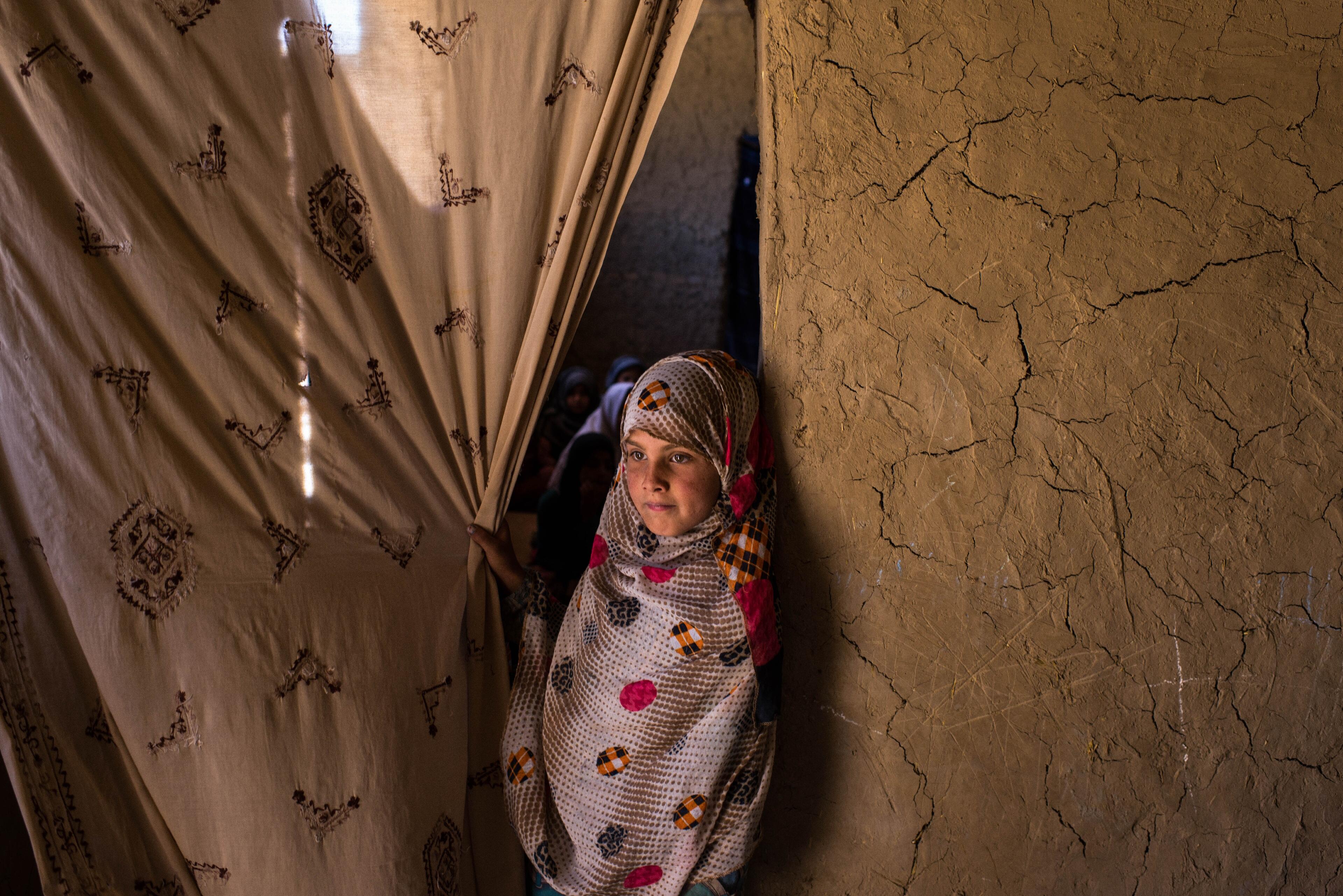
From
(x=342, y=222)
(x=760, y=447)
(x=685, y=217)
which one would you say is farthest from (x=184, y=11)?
(x=685, y=217)

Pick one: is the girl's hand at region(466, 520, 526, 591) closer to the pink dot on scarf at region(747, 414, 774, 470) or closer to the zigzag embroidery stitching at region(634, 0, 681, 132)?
the pink dot on scarf at region(747, 414, 774, 470)

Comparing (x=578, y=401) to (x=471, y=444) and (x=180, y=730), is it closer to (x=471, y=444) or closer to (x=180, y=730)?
(x=471, y=444)

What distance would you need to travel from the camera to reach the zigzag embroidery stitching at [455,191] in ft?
5.56

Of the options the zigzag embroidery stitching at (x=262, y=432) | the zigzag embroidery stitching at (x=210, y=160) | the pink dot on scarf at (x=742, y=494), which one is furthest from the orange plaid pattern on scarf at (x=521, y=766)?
the zigzag embroidery stitching at (x=210, y=160)

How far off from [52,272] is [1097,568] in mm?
2035

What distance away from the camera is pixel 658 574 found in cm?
162

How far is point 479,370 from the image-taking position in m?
1.75

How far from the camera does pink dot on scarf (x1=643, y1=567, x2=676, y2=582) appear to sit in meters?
1.61

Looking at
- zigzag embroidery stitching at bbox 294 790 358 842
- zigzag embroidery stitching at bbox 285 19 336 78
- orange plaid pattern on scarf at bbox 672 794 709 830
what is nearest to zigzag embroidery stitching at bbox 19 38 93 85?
zigzag embroidery stitching at bbox 285 19 336 78

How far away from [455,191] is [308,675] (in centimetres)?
100

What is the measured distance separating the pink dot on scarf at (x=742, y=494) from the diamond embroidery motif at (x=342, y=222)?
862mm

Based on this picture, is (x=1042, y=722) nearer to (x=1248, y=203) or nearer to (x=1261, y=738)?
(x=1261, y=738)

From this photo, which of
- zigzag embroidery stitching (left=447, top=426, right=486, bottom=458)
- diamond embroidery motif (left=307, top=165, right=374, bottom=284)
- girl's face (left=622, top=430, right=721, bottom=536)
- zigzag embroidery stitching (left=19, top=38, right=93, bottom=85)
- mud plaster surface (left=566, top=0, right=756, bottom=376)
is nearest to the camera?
zigzag embroidery stitching (left=19, top=38, right=93, bottom=85)

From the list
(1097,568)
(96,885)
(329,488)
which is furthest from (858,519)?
(96,885)
